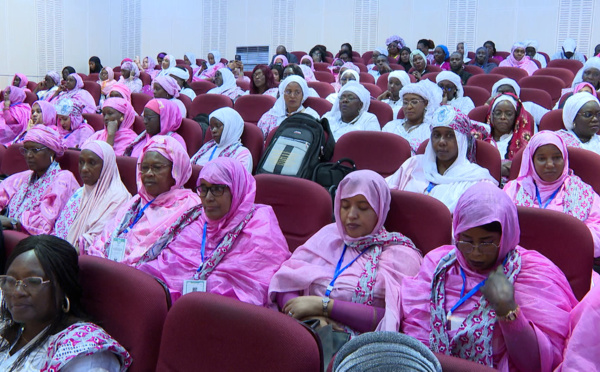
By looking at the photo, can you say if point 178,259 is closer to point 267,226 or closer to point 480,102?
point 267,226

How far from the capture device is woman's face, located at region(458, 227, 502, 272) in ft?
5.71

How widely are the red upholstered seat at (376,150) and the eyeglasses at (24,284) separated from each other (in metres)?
2.20

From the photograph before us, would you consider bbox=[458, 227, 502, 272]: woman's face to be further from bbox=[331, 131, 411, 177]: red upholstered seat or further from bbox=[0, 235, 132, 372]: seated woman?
A: bbox=[331, 131, 411, 177]: red upholstered seat

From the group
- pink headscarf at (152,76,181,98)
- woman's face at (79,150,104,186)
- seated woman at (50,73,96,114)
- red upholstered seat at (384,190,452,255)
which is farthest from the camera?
seated woman at (50,73,96,114)

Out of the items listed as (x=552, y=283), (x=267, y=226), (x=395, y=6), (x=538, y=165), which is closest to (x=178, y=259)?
(x=267, y=226)

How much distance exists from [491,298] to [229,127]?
280 centimetres

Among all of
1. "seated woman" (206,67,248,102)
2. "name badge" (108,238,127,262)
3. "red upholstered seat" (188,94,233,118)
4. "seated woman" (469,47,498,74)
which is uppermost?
"seated woman" (469,47,498,74)

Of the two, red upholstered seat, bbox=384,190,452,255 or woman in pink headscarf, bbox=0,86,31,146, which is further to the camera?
woman in pink headscarf, bbox=0,86,31,146

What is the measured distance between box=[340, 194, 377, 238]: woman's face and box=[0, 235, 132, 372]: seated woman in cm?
94

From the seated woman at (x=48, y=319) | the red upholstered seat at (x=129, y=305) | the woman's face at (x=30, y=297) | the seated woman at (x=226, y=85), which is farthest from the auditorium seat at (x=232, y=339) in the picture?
the seated woman at (x=226, y=85)

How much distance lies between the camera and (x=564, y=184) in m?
2.77

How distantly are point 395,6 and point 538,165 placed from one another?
8682 mm

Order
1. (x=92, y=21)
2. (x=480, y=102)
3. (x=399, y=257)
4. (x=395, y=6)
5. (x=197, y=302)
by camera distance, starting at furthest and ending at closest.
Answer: (x=92, y=21) → (x=395, y=6) → (x=480, y=102) → (x=399, y=257) → (x=197, y=302)

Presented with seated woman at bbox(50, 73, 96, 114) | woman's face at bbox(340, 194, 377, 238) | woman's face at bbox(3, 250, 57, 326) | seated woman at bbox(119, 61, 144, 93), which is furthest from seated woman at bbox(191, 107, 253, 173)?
seated woman at bbox(119, 61, 144, 93)
